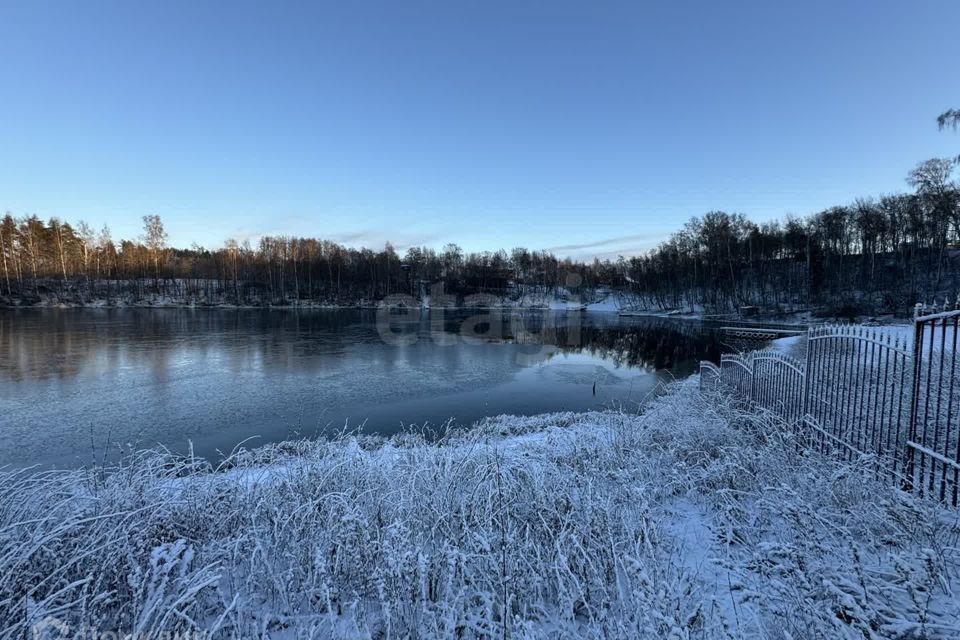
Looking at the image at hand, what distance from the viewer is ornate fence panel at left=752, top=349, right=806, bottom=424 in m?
8.05

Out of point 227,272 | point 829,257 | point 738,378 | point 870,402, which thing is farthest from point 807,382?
point 227,272

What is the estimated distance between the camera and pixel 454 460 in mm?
6172

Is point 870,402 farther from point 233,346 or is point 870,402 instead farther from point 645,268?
point 645,268

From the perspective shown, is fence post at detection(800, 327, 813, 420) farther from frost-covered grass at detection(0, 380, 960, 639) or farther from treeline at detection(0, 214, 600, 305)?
treeline at detection(0, 214, 600, 305)

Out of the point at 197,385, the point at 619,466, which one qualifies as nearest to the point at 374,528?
the point at 619,466

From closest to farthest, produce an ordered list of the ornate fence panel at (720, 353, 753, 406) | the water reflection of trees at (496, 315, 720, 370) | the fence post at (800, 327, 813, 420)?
the fence post at (800, 327, 813, 420) → the ornate fence panel at (720, 353, 753, 406) → the water reflection of trees at (496, 315, 720, 370)

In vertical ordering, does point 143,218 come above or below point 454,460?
above

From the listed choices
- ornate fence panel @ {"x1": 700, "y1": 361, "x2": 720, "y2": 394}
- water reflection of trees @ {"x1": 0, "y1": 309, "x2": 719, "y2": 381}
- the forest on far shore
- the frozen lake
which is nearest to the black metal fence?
ornate fence panel @ {"x1": 700, "y1": 361, "x2": 720, "y2": 394}

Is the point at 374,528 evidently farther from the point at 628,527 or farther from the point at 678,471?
the point at 678,471

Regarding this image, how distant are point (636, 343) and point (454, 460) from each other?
28141 millimetres

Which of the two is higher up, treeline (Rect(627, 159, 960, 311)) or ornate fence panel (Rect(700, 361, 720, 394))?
treeline (Rect(627, 159, 960, 311))

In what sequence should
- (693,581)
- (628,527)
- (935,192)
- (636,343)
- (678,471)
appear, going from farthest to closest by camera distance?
(935,192), (636,343), (678,471), (628,527), (693,581)

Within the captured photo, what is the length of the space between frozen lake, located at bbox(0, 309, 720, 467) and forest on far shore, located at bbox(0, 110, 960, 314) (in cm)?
3351

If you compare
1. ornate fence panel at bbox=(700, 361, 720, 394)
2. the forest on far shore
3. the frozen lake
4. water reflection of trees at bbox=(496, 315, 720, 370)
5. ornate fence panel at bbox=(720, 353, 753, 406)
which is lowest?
water reflection of trees at bbox=(496, 315, 720, 370)
